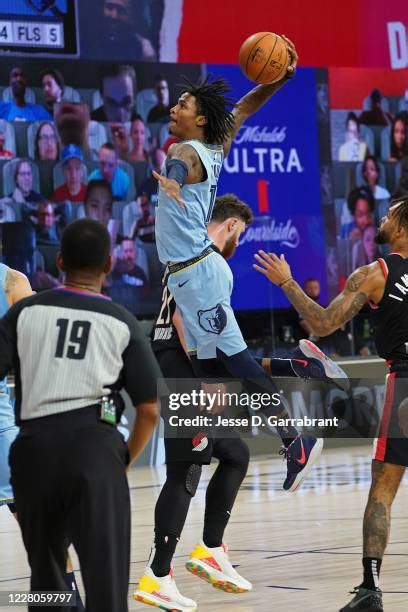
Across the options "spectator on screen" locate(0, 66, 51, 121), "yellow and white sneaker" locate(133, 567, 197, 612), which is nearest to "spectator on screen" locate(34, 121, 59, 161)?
"spectator on screen" locate(0, 66, 51, 121)

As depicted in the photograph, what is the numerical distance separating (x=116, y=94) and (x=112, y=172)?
1.02m

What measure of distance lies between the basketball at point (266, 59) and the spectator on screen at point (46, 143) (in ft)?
25.8

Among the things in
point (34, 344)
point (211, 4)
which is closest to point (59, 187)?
point (211, 4)

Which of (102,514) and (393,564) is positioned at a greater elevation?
(102,514)

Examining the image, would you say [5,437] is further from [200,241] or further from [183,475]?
[200,241]

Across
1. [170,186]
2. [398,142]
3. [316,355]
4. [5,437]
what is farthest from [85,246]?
[398,142]

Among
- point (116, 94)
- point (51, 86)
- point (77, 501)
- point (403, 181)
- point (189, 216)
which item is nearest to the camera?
point (77, 501)

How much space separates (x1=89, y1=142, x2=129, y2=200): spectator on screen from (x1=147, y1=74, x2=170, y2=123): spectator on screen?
0.70 meters

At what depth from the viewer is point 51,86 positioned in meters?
14.8

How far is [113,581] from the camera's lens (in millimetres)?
3914

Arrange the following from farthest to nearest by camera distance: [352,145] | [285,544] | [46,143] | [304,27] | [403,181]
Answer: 1. [403,181]
2. [352,145]
3. [304,27]
4. [46,143]
5. [285,544]

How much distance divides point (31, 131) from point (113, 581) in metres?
11.3

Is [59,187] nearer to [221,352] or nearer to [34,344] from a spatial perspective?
[221,352]

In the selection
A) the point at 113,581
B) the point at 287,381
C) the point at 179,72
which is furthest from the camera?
the point at 179,72
